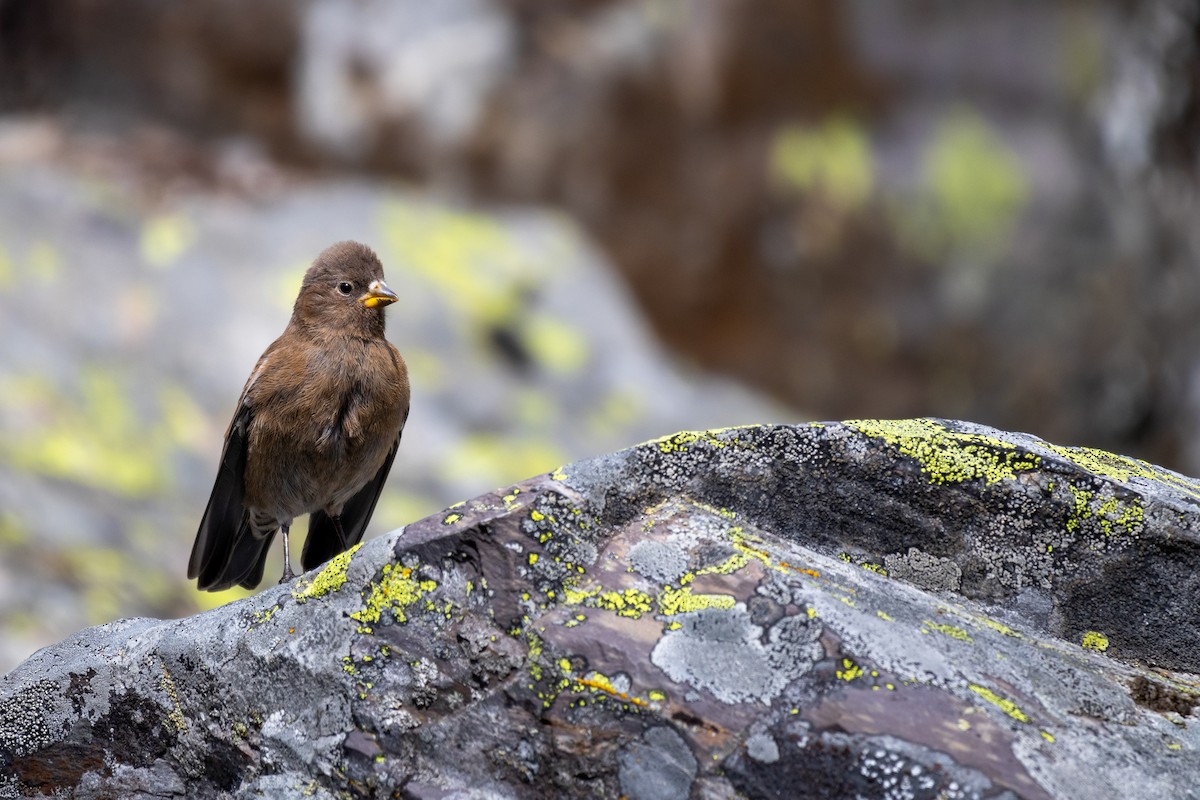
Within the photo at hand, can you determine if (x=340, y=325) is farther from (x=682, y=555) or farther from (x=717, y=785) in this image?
(x=717, y=785)

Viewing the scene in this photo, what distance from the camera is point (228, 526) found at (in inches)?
243

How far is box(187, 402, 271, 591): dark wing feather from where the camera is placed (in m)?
5.96

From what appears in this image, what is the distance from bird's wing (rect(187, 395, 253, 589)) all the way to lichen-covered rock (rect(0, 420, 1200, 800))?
6.95 feet

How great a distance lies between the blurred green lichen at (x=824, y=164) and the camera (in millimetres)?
12852

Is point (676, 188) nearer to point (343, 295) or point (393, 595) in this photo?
point (343, 295)

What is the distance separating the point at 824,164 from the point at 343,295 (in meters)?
8.08

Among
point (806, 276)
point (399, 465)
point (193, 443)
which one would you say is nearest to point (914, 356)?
point (806, 276)

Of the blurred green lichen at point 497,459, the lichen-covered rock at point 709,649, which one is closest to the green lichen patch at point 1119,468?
the lichen-covered rock at point 709,649

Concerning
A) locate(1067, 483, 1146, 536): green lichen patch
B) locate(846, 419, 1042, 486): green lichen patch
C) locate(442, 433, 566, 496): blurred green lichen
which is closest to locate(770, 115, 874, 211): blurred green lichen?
locate(442, 433, 566, 496): blurred green lichen

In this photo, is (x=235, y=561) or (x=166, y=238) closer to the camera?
(x=235, y=561)

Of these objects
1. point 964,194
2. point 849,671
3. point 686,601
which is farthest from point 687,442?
point 964,194

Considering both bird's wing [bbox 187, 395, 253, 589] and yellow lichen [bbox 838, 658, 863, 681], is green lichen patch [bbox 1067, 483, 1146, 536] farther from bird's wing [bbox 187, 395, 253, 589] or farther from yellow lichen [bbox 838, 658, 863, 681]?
bird's wing [bbox 187, 395, 253, 589]

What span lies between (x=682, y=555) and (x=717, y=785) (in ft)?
2.28

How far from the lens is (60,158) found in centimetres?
1161
